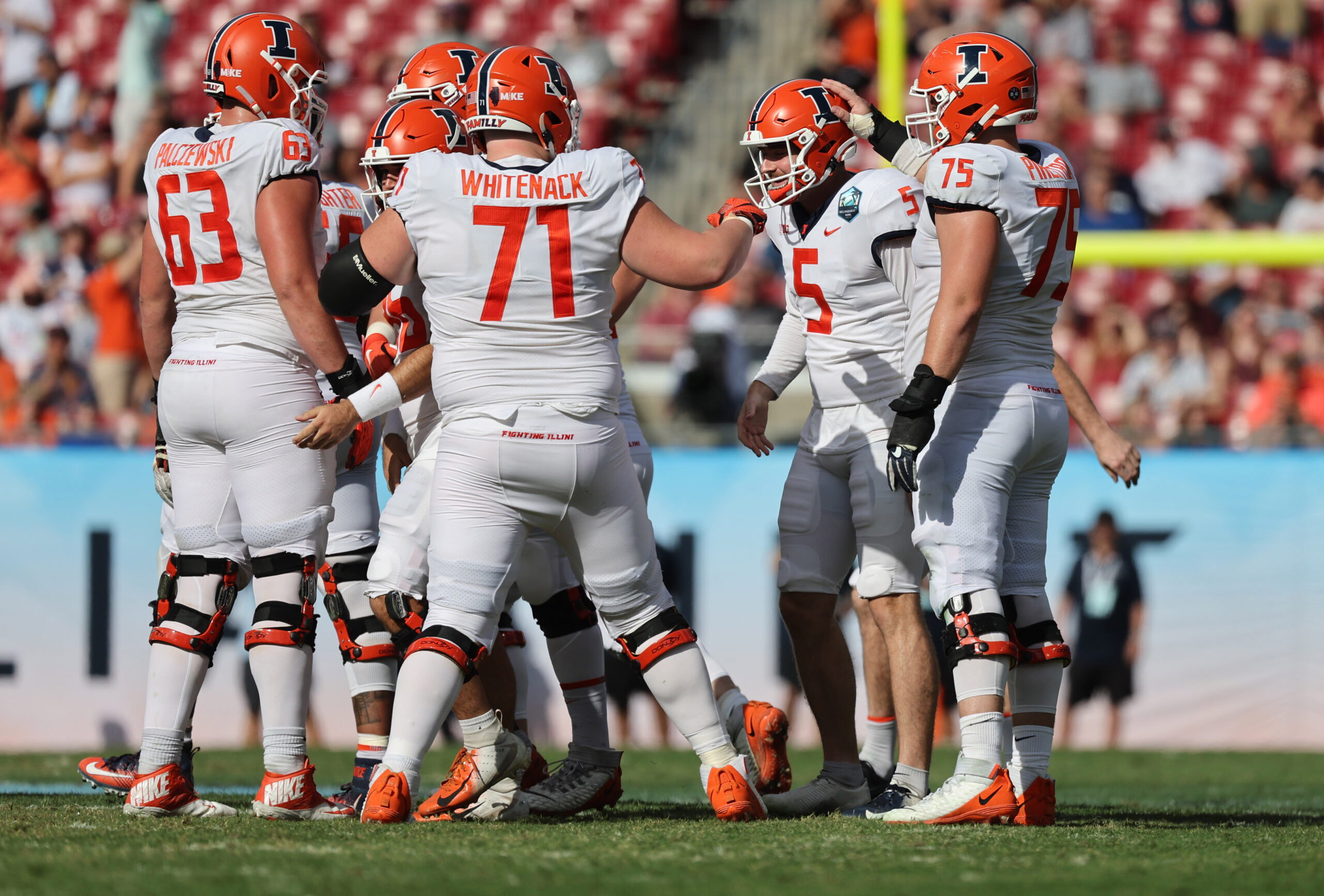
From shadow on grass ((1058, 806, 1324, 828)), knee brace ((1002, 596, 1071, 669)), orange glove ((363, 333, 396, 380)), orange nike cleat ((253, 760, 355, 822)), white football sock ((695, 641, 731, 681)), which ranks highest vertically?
orange glove ((363, 333, 396, 380))

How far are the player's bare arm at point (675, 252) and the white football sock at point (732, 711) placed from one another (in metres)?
1.60

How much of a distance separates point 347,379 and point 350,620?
2.96 ft

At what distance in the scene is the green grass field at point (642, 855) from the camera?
354cm

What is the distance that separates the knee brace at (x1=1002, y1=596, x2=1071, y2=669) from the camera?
16.1ft

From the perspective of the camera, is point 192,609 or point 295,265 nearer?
point 295,265

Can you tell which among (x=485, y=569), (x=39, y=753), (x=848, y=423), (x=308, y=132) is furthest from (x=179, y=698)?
(x=39, y=753)

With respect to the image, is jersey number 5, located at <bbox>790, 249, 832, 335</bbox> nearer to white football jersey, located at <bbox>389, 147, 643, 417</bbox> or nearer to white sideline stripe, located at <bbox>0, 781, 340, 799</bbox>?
white football jersey, located at <bbox>389, 147, 643, 417</bbox>

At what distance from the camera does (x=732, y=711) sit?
5.59 meters

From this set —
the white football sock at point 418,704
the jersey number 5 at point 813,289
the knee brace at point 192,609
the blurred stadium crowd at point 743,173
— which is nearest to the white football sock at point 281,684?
the knee brace at point 192,609

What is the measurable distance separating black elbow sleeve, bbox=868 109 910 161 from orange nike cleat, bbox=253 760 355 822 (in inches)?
107

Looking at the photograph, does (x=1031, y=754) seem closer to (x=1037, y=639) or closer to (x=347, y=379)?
(x=1037, y=639)

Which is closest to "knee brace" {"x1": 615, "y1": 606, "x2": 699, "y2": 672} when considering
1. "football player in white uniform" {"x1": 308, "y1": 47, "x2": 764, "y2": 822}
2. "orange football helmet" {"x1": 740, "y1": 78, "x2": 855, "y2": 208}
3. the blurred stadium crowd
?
"football player in white uniform" {"x1": 308, "y1": 47, "x2": 764, "y2": 822}

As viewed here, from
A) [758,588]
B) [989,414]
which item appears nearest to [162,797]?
[989,414]

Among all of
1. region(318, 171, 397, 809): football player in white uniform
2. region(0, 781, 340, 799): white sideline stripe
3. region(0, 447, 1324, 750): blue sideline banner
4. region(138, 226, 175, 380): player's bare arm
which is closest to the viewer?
region(318, 171, 397, 809): football player in white uniform
